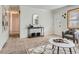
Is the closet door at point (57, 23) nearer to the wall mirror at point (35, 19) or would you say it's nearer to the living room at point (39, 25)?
the living room at point (39, 25)

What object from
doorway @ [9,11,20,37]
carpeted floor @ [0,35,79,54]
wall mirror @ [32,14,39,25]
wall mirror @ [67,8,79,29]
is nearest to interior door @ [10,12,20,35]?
doorway @ [9,11,20,37]

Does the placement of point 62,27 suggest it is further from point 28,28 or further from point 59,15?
point 28,28

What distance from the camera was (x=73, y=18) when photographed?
2195 millimetres

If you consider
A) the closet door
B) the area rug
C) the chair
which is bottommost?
the area rug

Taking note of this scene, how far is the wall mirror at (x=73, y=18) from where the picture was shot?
83.2 inches

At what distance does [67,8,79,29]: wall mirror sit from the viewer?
2.11m

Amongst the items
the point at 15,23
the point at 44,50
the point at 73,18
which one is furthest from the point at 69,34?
the point at 15,23

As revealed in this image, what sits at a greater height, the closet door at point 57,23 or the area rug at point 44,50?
the closet door at point 57,23

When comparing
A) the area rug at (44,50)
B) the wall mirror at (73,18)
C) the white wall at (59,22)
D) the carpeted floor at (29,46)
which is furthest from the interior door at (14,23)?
the wall mirror at (73,18)

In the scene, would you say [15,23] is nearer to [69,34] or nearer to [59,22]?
[59,22]

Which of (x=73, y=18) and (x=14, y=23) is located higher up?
(x=73, y=18)

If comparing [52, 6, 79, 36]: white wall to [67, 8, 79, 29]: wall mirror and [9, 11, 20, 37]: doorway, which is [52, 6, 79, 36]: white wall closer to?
[67, 8, 79, 29]: wall mirror

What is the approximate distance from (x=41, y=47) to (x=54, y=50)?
0.40 metres
